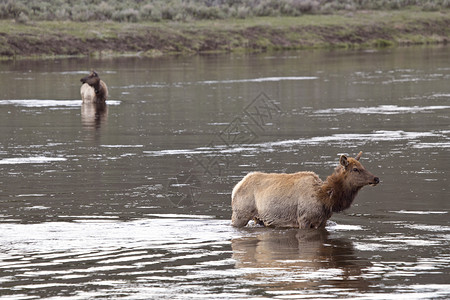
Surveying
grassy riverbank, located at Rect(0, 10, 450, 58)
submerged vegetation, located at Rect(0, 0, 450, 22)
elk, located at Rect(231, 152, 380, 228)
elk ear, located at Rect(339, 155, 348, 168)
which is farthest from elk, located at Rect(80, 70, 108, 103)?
submerged vegetation, located at Rect(0, 0, 450, 22)

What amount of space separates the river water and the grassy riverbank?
21386 millimetres

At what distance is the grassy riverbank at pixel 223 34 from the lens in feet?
194

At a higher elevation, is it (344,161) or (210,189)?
(344,161)

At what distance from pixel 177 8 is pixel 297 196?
61.8 metres

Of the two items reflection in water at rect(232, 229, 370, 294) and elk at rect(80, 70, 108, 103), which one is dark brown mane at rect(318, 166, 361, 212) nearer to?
reflection in water at rect(232, 229, 370, 294)

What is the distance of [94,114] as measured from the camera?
29.6 metres

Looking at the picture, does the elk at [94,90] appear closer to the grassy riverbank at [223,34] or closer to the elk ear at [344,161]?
the elk ear at [344,161]

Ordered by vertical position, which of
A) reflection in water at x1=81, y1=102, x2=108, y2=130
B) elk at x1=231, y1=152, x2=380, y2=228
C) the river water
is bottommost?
reflection in water at x1=81, y1=102, x2=108, y2=130

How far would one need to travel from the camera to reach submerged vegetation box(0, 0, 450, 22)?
66.9 meters

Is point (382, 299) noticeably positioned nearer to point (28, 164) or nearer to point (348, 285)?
point (348, 285)

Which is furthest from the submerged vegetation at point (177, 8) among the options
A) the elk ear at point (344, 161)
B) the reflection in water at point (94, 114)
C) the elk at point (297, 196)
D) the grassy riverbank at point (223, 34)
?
the elk ear at point (344, 161)

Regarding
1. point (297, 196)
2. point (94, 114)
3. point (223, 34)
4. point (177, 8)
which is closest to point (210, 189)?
point (297, 196)

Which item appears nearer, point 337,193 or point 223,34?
point 337,193

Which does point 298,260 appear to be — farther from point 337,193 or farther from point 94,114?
point 94,114
